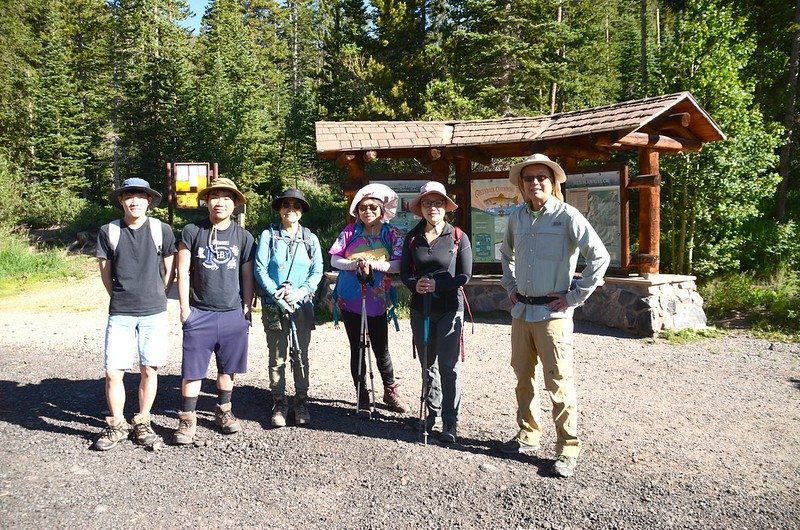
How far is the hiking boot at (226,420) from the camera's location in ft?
14.1

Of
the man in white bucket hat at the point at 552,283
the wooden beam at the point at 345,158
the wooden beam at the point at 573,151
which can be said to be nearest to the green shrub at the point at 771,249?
the wooden beam at the point at 573,151

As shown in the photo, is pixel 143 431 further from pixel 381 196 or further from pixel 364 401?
pixel 381 196

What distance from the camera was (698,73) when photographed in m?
10.2

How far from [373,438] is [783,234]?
1116 cm

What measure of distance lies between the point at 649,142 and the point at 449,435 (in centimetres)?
559

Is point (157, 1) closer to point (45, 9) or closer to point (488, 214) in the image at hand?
point (45, 9)

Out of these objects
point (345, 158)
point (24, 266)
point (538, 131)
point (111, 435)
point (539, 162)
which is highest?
point (538, 131)

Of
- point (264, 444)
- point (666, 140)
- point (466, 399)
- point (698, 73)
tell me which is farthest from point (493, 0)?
point (264, 444)

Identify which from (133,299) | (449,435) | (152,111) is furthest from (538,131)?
(152,111)

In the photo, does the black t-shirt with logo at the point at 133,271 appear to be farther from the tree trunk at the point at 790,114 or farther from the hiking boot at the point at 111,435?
the tree trunk at the point at 790,114

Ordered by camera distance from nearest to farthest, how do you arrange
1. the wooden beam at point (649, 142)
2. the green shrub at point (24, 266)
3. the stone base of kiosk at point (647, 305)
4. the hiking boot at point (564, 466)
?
the hiking boot at point (564, 466) < the wooden beam at point (649, 142) < the stone base of kiosk at point (647, 305) < the green shrub at point (24, 266)

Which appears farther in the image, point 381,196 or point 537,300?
point 381,196

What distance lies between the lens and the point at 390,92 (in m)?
21.0

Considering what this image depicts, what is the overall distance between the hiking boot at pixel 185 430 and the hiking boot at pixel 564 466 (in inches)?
98.1
